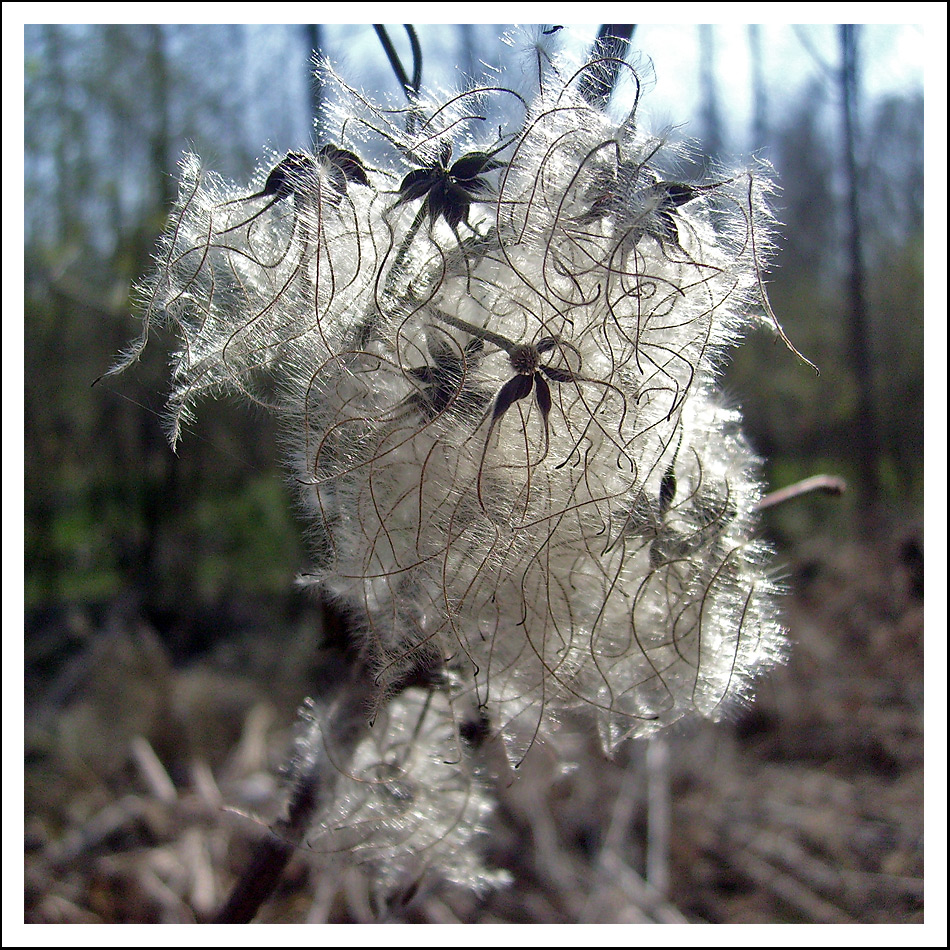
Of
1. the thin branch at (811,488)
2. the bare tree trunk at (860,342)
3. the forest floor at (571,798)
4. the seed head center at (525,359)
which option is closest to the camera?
the seed head center at (525,359)

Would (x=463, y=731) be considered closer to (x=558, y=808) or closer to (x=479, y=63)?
(x=479, y=63)

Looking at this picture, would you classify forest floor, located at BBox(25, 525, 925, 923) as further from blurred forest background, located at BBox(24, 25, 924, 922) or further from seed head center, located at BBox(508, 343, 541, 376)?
seed head center, located at BBox(508, 343, 541, 376)

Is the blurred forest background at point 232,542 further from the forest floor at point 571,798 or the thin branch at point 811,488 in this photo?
the thin branch at point 811,488

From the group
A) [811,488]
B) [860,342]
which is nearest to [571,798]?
[811,488]

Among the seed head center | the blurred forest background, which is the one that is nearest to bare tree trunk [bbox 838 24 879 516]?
the blurred forest background

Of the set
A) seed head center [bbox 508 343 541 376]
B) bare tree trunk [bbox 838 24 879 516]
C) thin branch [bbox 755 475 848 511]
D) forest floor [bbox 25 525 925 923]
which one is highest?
bare tree trunk [bbox 838 24 879 516]

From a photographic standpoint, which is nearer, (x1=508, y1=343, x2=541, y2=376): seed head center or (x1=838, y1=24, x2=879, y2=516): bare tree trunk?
(x1=508, y1=343, x2=541, y2=376): seed head center

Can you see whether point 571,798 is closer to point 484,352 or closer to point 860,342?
point 484,352

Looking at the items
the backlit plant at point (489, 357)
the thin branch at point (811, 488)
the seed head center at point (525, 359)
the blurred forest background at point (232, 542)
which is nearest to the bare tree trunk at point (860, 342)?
the blurred forest background at point (232, 542)
